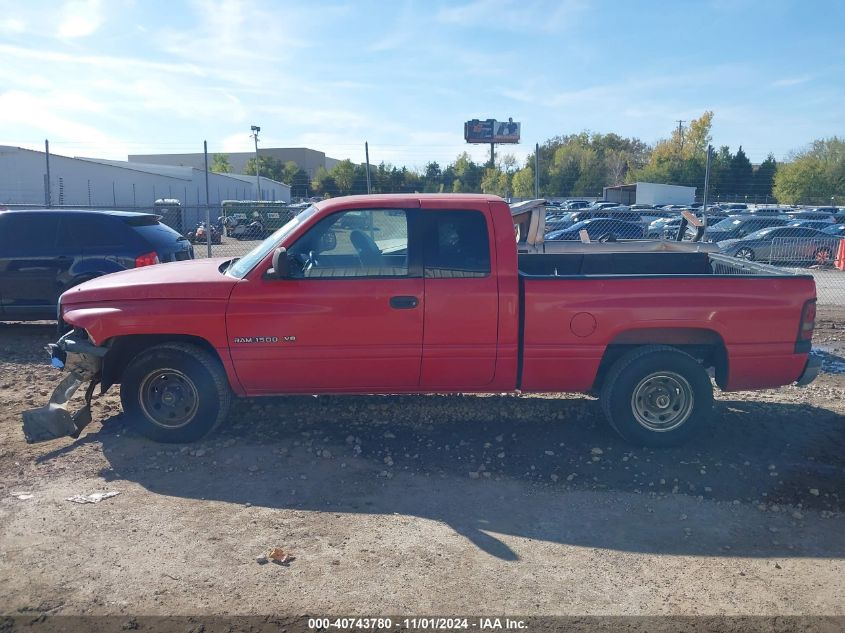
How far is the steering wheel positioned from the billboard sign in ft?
234

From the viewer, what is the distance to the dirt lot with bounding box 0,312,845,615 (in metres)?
3.67

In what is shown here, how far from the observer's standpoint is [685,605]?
357 cm

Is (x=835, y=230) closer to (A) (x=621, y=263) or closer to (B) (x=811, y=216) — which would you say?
(B) (x=811, y=216)

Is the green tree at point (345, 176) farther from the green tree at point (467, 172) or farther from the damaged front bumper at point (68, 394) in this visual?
the damaged front bumper at point (68, 394)

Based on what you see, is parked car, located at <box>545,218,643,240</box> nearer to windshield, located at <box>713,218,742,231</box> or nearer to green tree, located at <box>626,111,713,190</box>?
windshield, located at <box>713,218,742,231</box>

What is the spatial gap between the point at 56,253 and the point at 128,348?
15.2 ft

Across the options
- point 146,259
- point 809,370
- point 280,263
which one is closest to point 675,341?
point 809,370

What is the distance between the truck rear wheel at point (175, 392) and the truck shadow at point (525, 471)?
17 cm

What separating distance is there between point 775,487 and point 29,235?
9.27 meters

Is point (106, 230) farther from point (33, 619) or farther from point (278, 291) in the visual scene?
point (33, 619)

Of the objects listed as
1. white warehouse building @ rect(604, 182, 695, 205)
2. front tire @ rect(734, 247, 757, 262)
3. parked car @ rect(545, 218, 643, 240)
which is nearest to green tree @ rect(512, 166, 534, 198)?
parked car @ rect(545, 218, 643, 240)

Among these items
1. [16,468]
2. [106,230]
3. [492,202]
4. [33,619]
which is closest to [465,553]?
[33,619]

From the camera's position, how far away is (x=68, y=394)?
18.5 ft

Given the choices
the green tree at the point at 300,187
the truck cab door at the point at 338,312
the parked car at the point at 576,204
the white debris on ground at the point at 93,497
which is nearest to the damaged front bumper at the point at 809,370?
the truck cab door at the point at 338,312
